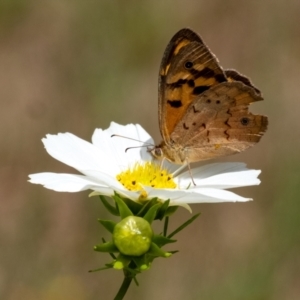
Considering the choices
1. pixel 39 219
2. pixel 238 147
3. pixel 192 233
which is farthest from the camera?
pixel 192 233

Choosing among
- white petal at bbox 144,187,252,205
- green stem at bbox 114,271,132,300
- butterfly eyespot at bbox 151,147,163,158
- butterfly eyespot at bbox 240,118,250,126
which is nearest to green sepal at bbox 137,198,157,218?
white petal at bbox 144,187,252,205

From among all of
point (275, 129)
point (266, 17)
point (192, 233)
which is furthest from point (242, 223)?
point (266, 17)

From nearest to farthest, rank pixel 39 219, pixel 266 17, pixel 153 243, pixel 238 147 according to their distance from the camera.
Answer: pixel 153 243, pixel 238 147, pixel 39 219, pixel 266 17

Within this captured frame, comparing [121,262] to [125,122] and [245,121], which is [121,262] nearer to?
[245,121]

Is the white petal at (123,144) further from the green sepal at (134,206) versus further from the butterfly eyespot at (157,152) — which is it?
the green sepal at (134,206)

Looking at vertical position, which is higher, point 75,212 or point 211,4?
point 211,4

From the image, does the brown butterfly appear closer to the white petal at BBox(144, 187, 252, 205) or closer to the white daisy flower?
the white daisy flower

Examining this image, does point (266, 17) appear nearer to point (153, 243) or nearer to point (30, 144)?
point (30, 144)

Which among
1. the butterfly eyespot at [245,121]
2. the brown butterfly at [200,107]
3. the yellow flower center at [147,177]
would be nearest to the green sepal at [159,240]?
the yellow flower center at [147,177]
